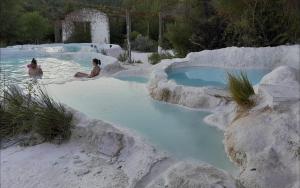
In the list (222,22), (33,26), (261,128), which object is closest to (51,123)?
(261,128)

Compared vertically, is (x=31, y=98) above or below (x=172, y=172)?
above

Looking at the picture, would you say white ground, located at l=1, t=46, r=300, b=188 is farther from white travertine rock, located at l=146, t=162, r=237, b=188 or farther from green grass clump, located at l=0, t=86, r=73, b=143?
green grass clump, located at l=0, t=86, r=73, b=143

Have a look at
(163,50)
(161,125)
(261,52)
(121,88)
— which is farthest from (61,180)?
(163,50)

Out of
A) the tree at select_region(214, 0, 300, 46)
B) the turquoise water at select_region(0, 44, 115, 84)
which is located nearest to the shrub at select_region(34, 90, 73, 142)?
the turquoise water at select_region(0, 44, 115, 84)

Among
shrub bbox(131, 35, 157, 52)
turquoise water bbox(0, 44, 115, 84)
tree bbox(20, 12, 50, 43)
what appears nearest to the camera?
turquoise water bbox(0, 44, 115, 84)

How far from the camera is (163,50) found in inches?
712

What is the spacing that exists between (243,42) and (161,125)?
24.3 feet

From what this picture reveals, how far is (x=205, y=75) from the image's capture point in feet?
34.5

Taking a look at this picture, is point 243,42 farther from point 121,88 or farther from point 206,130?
point 206,130

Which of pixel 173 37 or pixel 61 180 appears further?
pixel 173 37

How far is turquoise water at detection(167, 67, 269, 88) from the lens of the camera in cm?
970

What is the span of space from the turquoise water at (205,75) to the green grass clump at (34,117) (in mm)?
3873

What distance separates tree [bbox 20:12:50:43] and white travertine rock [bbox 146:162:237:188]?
22572 millimetres

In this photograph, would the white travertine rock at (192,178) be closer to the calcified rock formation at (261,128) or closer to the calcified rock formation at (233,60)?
the calcified rock formation at (261,128)
